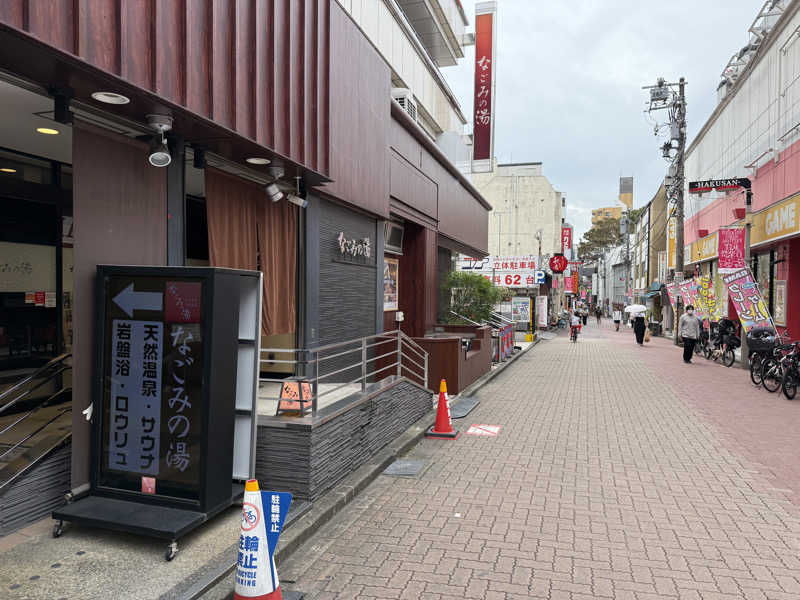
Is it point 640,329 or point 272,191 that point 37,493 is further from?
point 640,329

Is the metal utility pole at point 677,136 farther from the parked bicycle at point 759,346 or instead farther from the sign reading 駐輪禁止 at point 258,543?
the sign reading 駐輪禁止 at point 258,543

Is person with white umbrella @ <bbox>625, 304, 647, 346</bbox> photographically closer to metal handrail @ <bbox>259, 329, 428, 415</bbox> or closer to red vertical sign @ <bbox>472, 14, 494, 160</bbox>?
red vertical sign @ <bbox>472, 14, 494, 160</bbox>

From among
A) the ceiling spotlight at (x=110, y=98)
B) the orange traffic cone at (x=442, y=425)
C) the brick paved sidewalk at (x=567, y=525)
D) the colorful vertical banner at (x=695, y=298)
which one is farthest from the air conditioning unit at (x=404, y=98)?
the colorful vertical banner at (x=695, y=298)

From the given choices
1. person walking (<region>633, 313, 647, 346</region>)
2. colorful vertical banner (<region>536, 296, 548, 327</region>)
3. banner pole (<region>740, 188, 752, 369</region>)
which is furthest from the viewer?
colorful vertical banner (<region>536, 296, 548, 327</region>)

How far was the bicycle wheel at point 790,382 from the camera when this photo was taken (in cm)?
1174

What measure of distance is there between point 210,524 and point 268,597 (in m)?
1.34

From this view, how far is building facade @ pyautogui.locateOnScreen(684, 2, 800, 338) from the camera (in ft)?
52.1

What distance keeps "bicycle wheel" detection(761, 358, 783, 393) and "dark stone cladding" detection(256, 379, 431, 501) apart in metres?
10.1

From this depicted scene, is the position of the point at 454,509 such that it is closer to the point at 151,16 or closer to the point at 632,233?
the point at 151,16

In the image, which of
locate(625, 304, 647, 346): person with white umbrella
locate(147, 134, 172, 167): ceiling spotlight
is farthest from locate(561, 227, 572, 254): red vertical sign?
locate(147, 134, 172, 167): ceiling spotlight

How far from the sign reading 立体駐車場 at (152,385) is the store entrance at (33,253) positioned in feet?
9.20

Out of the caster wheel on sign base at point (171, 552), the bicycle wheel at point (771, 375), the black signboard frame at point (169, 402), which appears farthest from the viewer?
the bicycle wheel at point (771, 375)

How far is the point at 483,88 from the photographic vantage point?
17.3 meters

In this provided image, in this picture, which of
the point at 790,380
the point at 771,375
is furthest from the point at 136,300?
the point at 771,375
